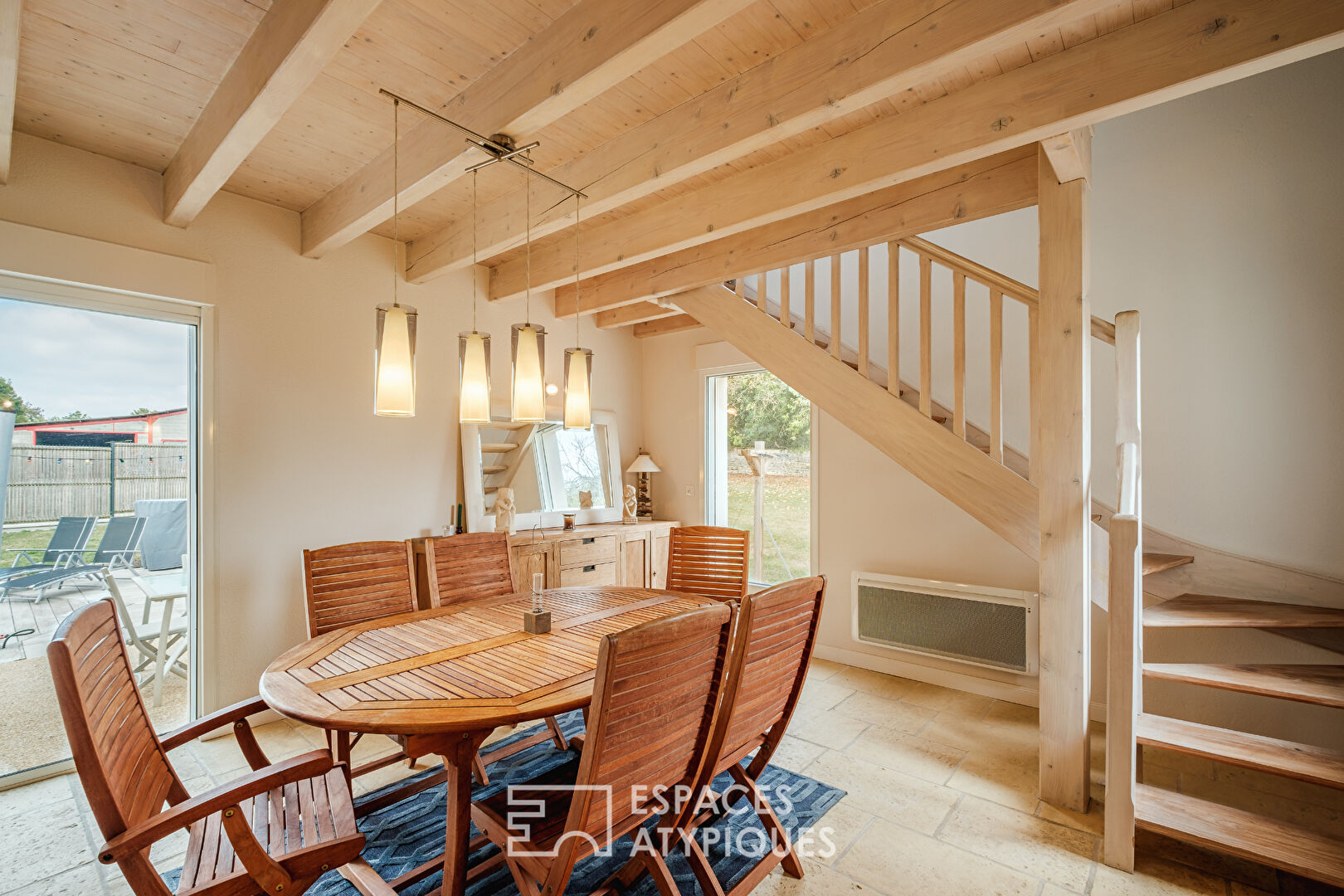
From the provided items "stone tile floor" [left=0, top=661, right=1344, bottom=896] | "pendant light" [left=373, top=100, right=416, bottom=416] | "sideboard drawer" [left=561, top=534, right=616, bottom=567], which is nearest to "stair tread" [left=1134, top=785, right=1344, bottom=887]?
"stone tile floor" [left=0, top=661, right=1344, bottom=896]

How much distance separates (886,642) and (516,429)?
9.66ft

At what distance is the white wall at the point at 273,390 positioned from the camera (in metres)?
2.85

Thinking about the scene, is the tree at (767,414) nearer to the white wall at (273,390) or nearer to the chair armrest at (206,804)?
the white wall at (273,390)

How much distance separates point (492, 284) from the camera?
4.41 meters

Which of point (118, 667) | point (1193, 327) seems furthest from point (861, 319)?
point (118, 667)

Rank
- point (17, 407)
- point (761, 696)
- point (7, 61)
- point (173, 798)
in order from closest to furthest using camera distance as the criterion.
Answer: point (173, 798)
point (7, 61)
point (761, 696)
point (17, 407)

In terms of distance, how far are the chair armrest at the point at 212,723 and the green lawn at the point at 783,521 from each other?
3.50 metres

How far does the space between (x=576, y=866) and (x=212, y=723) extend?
127 cm

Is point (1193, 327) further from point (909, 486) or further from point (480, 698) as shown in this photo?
point (480, 698)

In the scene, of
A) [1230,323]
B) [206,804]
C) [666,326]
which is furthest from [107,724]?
[1230,323]

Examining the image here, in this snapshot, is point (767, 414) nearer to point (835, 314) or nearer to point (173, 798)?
point (835, 314)

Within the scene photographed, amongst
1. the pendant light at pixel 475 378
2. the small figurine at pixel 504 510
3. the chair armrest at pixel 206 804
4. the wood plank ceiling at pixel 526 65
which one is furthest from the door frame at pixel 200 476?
the chair armrest at pixel 206 804

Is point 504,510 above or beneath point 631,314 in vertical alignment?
beneath

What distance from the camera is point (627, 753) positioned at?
1.47 m
